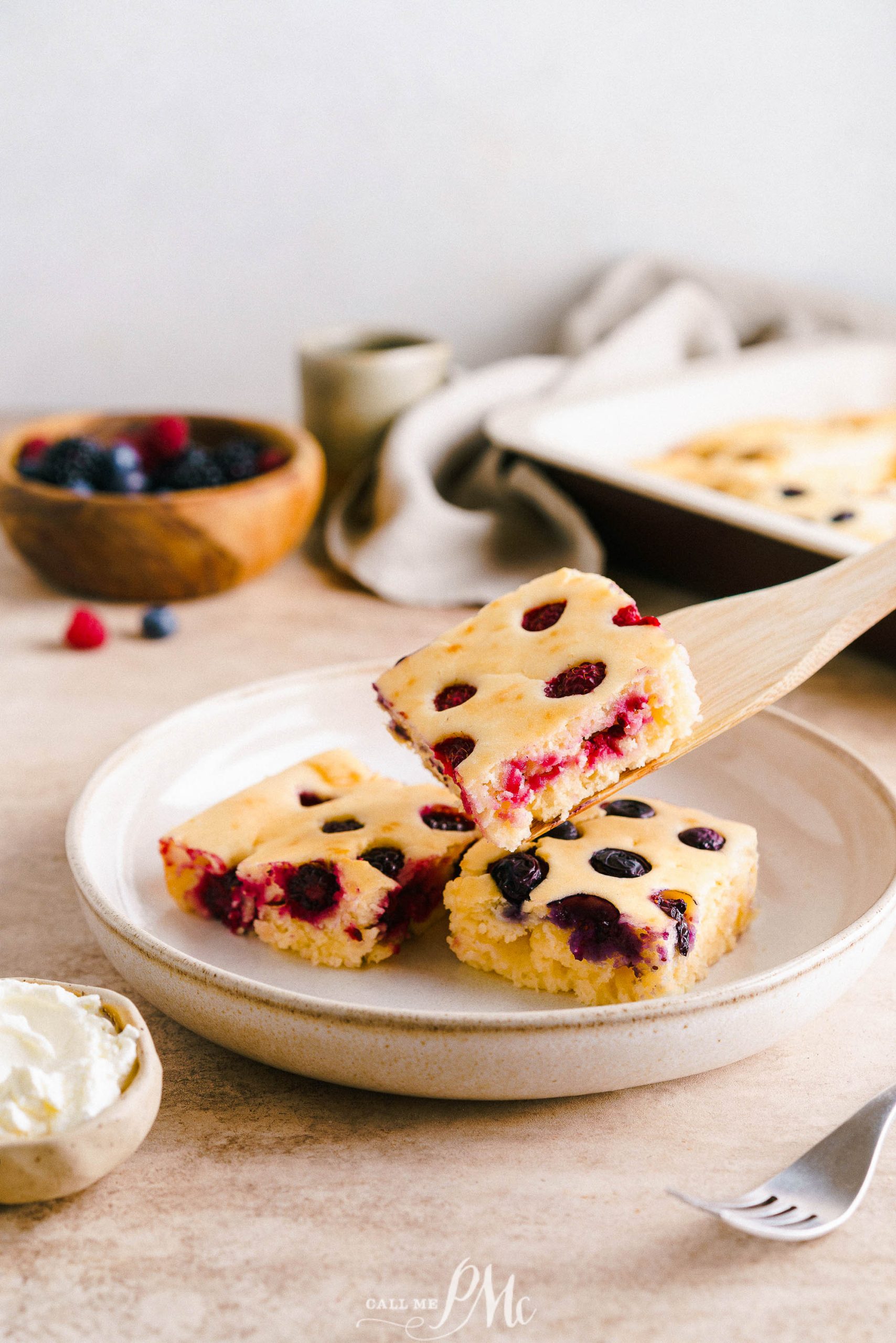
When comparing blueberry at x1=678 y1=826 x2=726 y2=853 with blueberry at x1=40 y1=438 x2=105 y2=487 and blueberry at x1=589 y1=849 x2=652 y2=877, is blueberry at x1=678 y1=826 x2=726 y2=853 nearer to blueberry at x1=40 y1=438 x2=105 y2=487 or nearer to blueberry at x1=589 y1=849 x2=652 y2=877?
blueberry at x1=589 y1=849 x2=652 y2=877

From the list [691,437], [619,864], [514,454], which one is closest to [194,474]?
[514,454]

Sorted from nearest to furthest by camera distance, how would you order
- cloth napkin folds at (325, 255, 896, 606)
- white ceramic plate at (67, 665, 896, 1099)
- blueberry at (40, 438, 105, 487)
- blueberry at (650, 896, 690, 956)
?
white ceramic plate at (67, 665, 896, 1099)
blueberry at (650, 896, 690, 956)
blueberry at (40, 438, 105, 487)
cloth napkin folds at (325, 255, 896, 606)

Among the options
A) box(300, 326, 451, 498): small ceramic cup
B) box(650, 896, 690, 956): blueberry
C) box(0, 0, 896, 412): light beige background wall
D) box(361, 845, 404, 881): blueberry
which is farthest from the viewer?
box(0, 0, 896, 412): light beige background wall

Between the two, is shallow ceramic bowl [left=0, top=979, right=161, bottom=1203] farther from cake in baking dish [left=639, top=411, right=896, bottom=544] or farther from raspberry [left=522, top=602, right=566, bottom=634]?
cake in baking dish [left=639, top=411, right=896, bottom=544]

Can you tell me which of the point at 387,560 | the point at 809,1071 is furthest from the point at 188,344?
the point at 809,1071

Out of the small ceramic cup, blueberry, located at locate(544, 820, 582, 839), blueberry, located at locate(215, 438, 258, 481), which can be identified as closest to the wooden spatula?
blueberry, located at locate(544, 820, 582, 839)

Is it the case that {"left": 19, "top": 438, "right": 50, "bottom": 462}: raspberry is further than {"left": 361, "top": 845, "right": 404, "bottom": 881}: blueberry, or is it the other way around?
{"left": 19, "top": 438, "right": 50, "bottom": 462}: raspberry

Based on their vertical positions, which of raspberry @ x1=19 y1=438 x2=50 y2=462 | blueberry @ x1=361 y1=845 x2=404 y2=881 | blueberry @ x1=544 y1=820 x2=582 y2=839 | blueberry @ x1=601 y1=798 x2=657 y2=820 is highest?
blueberry @ x1=544 y1=820 x2=582 y2=839

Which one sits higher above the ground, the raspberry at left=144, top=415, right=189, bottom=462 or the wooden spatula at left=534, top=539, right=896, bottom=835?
the wooden spatula at left=534, top=539, right=896, bottom=835

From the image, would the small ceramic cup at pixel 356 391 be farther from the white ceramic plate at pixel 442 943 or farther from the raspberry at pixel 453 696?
the raspberry at pixel 453 696
